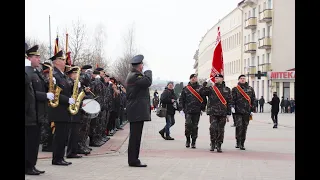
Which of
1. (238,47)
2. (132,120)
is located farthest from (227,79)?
(132,120)

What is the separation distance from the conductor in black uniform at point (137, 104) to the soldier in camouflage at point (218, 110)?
396 cm

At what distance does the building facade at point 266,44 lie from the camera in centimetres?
6514

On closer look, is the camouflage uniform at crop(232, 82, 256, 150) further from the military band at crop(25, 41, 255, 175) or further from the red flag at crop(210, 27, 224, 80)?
the red flag at crop(210, 27, 224, 80)

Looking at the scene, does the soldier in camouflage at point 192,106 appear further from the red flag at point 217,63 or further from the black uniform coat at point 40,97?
the black uniform coat at point 40,97

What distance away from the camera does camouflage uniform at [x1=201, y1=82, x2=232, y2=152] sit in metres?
14.8

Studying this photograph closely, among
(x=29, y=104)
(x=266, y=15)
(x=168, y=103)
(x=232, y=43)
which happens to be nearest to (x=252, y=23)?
(x=266, y=15)

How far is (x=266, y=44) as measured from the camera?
68.2 meters

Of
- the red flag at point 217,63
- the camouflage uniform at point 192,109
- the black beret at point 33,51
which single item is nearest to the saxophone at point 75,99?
the black beret at point 33,51

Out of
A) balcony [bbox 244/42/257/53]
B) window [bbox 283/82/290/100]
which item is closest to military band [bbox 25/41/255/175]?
window [bbox 283/82/290/100]

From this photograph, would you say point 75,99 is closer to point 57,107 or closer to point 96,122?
point 57,107

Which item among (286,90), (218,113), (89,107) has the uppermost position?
(286,90)

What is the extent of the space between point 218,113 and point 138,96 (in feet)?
13.5

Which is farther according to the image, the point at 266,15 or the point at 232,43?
the point at 232,43
